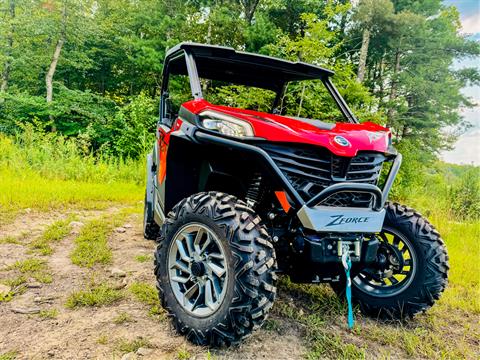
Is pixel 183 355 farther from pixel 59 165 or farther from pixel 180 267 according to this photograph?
pixel 59 165

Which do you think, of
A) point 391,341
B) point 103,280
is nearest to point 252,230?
point 391,341

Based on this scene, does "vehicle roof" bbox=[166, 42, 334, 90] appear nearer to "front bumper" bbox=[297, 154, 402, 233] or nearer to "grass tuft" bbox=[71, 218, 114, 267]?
"front bumper" bbox=[297, 154, 402, 233]

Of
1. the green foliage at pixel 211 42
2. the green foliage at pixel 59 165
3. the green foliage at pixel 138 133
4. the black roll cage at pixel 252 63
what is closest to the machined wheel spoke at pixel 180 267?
the black roll cage at pixel 252 63

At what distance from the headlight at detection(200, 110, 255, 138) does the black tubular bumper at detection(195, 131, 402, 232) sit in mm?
60

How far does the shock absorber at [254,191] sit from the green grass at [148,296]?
3.16 ft

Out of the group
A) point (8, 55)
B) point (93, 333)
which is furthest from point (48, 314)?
point (8, 55)

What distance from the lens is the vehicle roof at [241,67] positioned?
278 cm

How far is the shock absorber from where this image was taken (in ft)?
8.09

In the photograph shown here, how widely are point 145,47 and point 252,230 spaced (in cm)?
1822

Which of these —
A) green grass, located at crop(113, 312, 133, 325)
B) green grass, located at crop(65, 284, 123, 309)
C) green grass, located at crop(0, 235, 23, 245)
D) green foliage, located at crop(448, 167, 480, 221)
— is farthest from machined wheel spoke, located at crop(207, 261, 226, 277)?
green foliage, located at crop(448, 167, 480, 221)

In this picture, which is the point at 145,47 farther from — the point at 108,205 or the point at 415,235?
the point at 415,235

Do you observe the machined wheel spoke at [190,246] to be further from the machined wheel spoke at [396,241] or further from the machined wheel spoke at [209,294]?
the machined wheel spoke at [396,241]

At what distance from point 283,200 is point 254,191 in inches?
18.9

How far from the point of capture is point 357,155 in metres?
2.15
